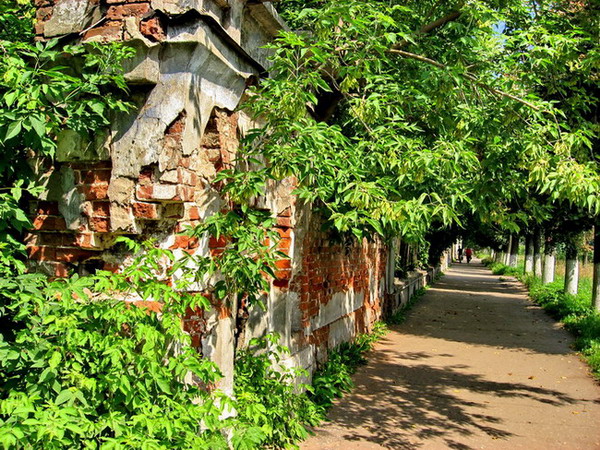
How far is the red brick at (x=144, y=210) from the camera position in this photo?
3438mm

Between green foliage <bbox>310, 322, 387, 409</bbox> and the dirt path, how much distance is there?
0.52 ft

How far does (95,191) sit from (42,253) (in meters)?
0.61

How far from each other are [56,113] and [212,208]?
4.08ft

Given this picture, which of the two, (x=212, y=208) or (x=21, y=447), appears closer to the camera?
(x=21, y=447)

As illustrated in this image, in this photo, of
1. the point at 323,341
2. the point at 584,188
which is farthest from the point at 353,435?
the point at 584,188

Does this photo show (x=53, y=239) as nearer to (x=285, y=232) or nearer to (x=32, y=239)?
(x=32, y=239)

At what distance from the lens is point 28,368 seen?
274cm

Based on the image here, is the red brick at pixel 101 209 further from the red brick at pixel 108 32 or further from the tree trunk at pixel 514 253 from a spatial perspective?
the tree trunk at pixel 514 253

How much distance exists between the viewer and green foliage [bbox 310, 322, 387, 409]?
20.9 feet

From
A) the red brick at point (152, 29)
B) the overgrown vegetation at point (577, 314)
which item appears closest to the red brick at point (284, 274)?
the red brick at point (152, 29)

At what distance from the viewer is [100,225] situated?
3.50 meters

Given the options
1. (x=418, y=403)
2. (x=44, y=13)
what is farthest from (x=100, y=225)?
(x=418, y=403)

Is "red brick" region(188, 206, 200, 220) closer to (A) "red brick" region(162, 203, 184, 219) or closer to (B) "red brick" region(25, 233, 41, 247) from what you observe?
(A) "red brick" region(162, 203, 184, 219)

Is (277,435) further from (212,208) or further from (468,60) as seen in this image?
(468,60)
